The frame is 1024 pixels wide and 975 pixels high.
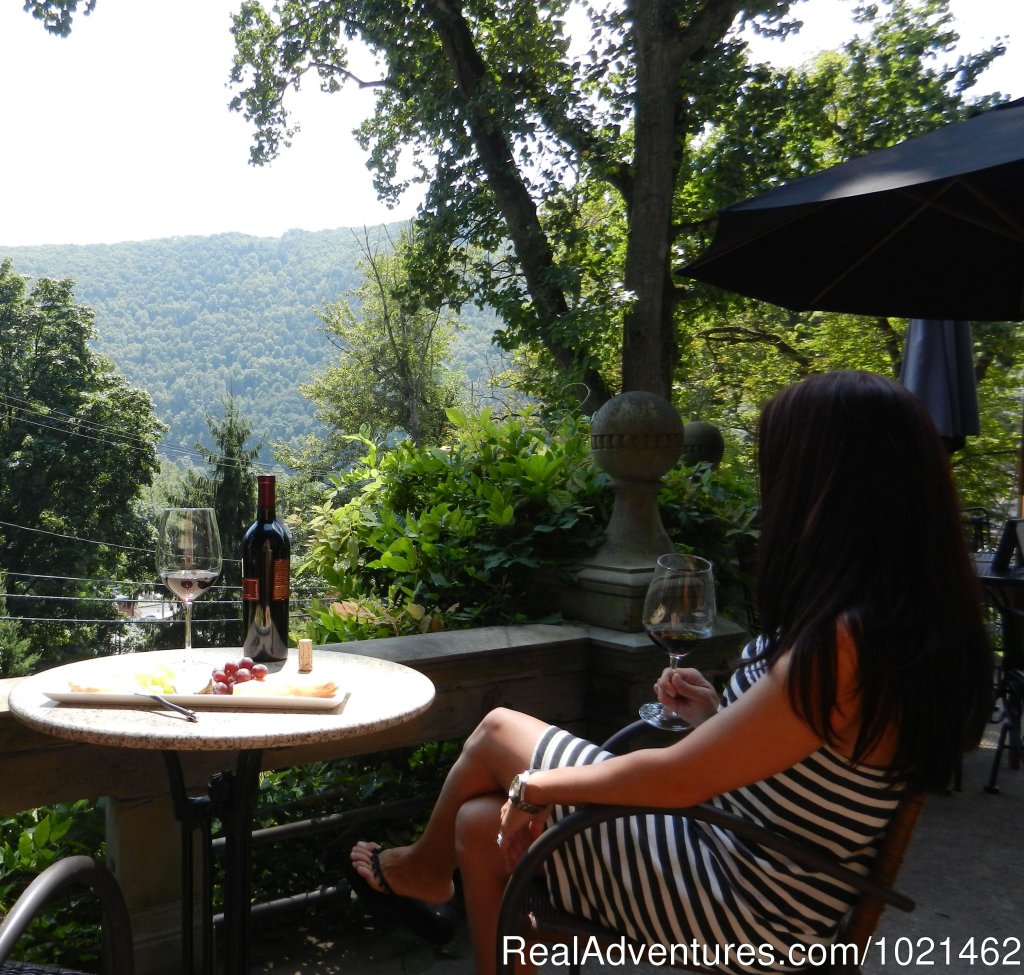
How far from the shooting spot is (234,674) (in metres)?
1.43

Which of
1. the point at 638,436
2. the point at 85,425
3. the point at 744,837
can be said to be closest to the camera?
the point at 744,837

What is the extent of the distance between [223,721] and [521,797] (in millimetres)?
416

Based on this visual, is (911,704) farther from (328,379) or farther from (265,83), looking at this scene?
(328,379)

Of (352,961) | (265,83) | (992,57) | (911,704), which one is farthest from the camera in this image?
(265,83)

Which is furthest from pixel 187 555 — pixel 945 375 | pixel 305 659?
pixel 945 375

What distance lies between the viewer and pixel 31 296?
3431cm

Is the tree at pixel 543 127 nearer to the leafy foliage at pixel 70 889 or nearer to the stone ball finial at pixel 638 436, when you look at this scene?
the stone ball finial at pixel 638 436

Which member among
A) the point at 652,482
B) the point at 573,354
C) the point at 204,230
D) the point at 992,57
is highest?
the point at 204,230

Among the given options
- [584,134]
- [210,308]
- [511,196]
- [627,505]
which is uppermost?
[210,308]

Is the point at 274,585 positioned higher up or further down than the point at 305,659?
higher up

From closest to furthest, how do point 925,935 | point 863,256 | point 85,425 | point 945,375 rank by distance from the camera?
point 925,935
point 863,256
point 945,375
point 85,425

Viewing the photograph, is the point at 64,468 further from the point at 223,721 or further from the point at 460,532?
the point at 223,721

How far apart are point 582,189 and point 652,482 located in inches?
355

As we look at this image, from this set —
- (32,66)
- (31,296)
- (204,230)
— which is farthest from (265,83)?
(204,230)
